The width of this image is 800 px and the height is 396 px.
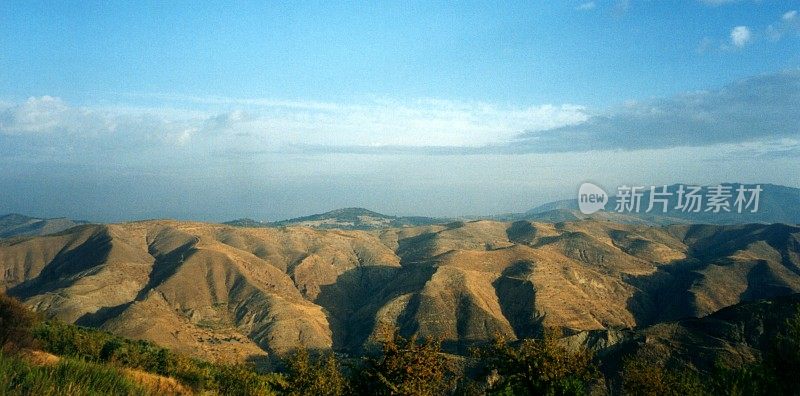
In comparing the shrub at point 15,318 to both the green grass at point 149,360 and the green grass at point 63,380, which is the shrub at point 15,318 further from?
the green grass at point 63,380

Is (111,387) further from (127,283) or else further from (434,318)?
(127,283)

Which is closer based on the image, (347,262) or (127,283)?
(127,283)

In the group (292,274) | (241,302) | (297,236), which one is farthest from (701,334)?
(297,236)

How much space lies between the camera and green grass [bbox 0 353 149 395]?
586cm

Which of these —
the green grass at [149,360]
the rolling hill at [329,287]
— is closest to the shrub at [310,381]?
the green grass at [149,360]

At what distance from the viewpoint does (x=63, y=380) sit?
6363 mm

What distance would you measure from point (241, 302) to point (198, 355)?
3058 centimetres

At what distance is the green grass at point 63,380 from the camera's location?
19.2ft

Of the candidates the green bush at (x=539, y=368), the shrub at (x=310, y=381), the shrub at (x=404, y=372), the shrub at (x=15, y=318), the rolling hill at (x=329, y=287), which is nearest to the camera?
the shrub at (x=404, y=372)

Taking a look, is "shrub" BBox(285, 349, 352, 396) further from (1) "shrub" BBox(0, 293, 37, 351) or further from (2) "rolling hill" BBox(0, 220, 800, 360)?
(2) "rolling hill" BBox(0, 220, 800, 360)

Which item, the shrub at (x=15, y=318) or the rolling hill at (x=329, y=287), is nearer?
the shrub at (x=15, y=318)

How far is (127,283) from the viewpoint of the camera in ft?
398

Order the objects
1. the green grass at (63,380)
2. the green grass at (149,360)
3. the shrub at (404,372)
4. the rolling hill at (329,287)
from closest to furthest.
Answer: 1. the green grass at (63,380)
2. the shrub at (404,372)
3. the green grass at (149,360)
4. the rolling hill at (329,287)

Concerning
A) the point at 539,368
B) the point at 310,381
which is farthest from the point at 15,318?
the point at 539,368
